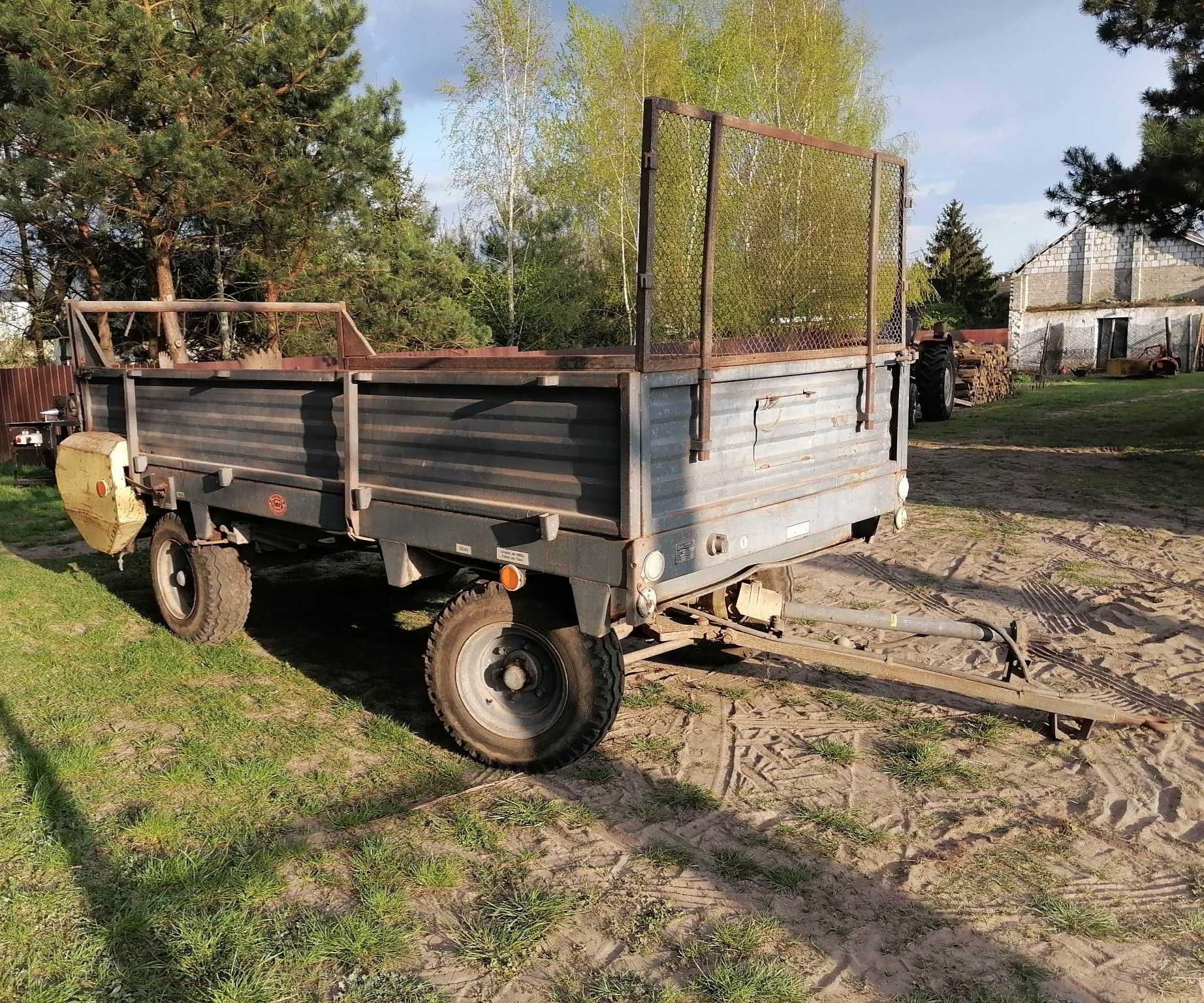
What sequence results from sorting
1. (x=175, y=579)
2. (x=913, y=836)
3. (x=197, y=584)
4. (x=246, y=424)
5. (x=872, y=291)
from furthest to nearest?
1. (x=175, y=579)
2. (x=197, y=584)
3. (x=246, y=424)
4. (x=872, y=291)
5. (x=913, y=836)

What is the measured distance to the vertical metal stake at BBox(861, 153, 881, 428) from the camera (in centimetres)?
416

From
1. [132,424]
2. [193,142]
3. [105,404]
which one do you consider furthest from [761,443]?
[193,142]

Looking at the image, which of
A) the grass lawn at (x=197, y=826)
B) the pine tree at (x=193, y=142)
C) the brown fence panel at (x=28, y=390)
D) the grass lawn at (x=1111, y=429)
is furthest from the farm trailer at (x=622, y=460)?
the brown fence panel at (x=28, y=390)

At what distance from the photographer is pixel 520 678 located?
12.3ft

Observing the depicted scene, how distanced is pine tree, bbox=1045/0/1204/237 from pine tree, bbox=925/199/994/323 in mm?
33534

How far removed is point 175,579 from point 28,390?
1076 cm

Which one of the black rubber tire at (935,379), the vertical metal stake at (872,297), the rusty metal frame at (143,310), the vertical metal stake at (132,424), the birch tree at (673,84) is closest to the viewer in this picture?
the vertical metal stake at (872,297)

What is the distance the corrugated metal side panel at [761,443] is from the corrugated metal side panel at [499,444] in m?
0.18

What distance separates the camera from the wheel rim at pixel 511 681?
3701 millimetres

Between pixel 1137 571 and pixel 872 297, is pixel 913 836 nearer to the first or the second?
pixel 872 297

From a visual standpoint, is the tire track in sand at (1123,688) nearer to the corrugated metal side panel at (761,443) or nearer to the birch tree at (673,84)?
the corrugated metal side panel at (761,443)

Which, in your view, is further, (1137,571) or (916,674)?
(1137,571)

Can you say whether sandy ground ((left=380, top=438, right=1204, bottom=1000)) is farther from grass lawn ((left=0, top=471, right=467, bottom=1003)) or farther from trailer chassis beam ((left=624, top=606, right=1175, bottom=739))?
grass lawn ((left=0, top=471, right=467, bottom=1003))

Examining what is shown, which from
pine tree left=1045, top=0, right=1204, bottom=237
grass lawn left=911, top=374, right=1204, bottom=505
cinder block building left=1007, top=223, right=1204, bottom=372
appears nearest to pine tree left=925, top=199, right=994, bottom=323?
cinder block building left=1007, top=223, right=1204, bottom=372
